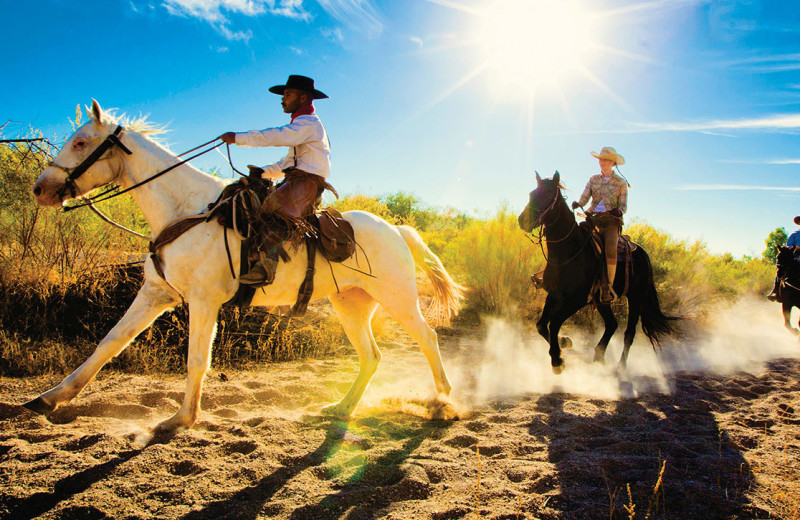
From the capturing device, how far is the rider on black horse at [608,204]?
6.40 meters

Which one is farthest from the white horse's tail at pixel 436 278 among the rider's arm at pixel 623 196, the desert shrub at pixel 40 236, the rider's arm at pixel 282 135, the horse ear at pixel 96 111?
the desert shrub at pixel 40 236

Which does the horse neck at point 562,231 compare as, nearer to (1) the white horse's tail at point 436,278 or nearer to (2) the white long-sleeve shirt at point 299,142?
(1) the white horse's tail at point 436,278

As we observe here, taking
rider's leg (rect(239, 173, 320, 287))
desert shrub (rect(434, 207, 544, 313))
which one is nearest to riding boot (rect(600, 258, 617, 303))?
desert shrub (rect(434, 207, 544, 313))

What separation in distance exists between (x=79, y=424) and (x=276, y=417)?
58.6 inches

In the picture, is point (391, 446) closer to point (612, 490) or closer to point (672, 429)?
point (612, 490)

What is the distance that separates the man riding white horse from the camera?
362 centimetres

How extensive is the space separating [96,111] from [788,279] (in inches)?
474

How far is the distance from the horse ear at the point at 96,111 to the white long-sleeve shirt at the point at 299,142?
1.11 metres

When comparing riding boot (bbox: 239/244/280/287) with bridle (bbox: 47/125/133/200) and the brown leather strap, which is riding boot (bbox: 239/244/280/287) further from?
bridle (bbox: 47/125/133/200)

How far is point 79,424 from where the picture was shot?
3455mm

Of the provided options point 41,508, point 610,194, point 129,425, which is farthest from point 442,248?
point 41,508

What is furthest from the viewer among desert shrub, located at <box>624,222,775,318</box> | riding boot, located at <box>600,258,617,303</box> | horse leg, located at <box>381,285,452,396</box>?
desert shrub, located at <box>624,222,775,318</box>

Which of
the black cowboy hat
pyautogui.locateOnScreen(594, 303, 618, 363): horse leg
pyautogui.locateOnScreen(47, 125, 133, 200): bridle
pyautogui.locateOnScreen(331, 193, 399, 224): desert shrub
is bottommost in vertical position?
pyautogui.locateOnScreen(594, 303, 618, 363): horse leg

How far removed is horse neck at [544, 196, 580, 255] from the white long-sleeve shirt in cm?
334
